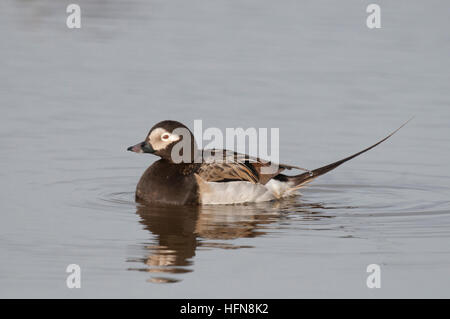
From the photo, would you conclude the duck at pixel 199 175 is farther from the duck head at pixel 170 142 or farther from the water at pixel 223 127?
the water at pixel 223 127

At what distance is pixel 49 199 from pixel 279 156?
3132 millimetres

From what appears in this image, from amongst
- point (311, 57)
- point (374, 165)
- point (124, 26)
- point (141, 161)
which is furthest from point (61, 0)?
point (374, 165)

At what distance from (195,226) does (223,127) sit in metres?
3.57

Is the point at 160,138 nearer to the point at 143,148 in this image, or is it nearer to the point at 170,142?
the point at 170,142

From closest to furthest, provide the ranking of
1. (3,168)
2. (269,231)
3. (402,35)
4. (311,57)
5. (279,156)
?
1. (269,231)
2. (3,168)
3. (279,156)
4. (311,57)
5. (402,35)

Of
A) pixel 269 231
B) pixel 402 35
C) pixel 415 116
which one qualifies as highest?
pixel 402 35

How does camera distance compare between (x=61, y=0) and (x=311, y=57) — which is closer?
(x=311, y=57)

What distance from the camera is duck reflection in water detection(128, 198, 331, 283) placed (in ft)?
30.3

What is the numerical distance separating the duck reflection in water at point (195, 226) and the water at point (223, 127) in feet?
0.08

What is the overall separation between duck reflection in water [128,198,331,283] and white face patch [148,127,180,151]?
2.48 ft

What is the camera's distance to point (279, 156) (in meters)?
13.2

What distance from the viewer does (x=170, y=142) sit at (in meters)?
11.9

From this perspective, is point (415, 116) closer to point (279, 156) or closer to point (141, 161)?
point (279, 156)

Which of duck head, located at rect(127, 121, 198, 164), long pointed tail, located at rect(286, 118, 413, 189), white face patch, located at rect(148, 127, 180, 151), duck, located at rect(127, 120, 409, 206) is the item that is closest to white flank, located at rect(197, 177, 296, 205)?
duck, located at rect(127, 120, 409, 206)
